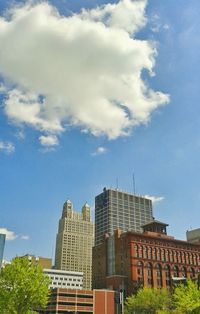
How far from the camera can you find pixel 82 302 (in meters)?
114

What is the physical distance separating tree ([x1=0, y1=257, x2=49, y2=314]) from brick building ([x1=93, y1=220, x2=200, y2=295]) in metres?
56.5

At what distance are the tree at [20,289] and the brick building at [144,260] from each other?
185 feet

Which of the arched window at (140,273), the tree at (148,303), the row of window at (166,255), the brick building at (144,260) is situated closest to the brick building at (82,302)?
the brick building at (144,260)

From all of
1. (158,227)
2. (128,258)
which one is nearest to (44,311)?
(128,258)

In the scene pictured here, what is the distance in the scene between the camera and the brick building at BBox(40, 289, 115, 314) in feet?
366

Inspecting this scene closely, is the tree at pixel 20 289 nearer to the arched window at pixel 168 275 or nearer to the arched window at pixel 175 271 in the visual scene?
the arched window at pixel 168 275

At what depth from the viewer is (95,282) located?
12875 cm

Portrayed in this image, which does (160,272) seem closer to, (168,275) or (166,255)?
(168,275)

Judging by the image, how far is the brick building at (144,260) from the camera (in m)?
113

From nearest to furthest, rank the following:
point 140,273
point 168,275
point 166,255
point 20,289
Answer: point 20,289
point 140,273
point 168,275
point 166,255

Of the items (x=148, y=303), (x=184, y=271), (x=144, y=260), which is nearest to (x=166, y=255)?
(x=184, y=271)

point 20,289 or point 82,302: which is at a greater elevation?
point 82,302

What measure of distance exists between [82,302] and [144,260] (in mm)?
23714

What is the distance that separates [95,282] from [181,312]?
6837 centimetres
